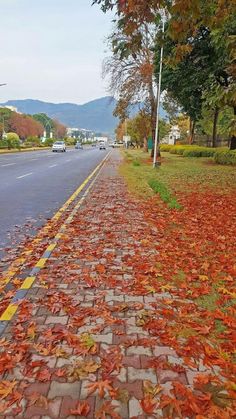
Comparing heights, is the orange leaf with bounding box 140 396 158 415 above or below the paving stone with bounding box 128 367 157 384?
above

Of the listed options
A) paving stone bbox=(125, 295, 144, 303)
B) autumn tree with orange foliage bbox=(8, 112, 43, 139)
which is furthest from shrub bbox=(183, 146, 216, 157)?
autumn tree with orange foliage bbox=(8, 112, 43, 139)

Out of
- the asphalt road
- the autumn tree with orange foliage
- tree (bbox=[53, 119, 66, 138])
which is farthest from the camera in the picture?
tree (bbox=[53, 119, 66, 138])

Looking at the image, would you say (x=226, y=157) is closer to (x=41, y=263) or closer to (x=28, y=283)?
(x=41, y=263)

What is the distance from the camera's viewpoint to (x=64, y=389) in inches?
115

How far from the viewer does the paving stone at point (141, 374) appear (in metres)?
3.04

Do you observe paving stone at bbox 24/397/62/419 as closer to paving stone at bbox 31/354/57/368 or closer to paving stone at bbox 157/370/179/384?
paving stone at bbox 31/354/57/368

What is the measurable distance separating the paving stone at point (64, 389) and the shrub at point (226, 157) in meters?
25.2

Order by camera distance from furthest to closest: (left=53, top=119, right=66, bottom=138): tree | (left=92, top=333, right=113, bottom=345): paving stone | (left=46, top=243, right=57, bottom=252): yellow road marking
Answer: (left=53, top=119, right=66, bottom=138): tree → (left=46, top=243, right=57, bottom=252): yellow road marking → (left=92, top=333, right=113, bottom=345): paving stone

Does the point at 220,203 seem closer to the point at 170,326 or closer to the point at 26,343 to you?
the point at 170,326

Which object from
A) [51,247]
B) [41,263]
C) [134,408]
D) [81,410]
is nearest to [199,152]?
[51,247]

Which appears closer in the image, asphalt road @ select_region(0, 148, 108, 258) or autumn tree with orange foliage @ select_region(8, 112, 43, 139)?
asphalt road @ select_region(0, 148, 108, 258)

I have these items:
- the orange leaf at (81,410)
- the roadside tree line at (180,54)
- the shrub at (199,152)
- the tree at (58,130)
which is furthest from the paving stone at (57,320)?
the tree at (58,130)

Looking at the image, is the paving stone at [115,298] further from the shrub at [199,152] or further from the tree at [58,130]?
the tree at [58,130]

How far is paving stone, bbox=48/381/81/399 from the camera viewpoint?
2850mm
